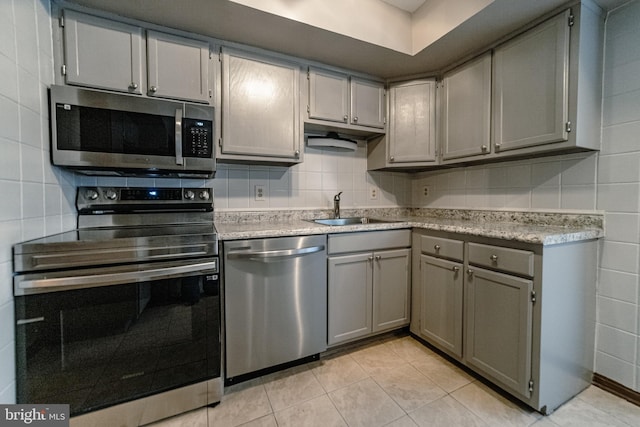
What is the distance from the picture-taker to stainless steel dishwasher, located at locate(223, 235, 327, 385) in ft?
4.91

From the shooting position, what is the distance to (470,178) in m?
2.24

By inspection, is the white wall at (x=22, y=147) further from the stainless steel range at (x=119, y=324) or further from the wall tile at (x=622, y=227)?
the wall tile at (x=622, y=227)

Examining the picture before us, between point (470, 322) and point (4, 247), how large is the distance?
2.27m

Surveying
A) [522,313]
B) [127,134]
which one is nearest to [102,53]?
[127,134]

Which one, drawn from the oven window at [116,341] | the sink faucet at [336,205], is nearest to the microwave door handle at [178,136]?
the oven window at [116,341]

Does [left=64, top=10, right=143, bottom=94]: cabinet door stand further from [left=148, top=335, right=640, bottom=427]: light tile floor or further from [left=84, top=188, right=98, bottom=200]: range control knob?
[left=148, top=335, right=640, bottom=427]: light tile floor

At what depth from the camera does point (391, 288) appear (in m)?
1.99

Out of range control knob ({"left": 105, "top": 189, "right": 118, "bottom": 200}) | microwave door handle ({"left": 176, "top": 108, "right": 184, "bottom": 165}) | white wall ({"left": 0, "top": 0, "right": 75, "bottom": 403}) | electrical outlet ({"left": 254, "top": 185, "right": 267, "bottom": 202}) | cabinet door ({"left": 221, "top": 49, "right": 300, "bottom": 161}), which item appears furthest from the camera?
electrical outlet ({"left": 254, "top": 185, "right": 267, "bottom": 202})

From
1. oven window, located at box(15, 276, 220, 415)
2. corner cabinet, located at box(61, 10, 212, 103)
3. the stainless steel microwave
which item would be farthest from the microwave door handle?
oven window, located at box(15, 276, 220, 415)

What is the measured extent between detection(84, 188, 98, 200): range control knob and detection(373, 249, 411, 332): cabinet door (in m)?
1.83

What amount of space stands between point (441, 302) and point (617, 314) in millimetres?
912

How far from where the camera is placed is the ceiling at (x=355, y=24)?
57.0 inches

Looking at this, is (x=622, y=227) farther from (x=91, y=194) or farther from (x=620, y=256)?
(x=91, y=194)

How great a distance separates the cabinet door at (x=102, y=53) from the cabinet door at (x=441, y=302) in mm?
2190
